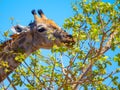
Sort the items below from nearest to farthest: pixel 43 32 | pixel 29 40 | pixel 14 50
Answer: pixel 14 50
pixel 29 40
pixel 43 32

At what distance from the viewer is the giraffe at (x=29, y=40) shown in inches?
424

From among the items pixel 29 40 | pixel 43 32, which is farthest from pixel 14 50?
pixel 43 32

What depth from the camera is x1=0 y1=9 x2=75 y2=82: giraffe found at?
10.8 m

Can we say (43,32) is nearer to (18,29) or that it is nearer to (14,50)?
(18,29)

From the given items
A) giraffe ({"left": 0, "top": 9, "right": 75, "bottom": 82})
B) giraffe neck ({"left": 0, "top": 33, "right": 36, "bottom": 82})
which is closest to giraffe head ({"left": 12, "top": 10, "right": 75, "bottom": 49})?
giraffe ({"left": 0, "top": 9, "right": 75, "bottom": 82})

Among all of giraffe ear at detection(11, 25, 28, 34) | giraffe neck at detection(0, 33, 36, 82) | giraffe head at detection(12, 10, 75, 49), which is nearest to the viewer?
giraffe neck at detection(0, 33, 36, 82)

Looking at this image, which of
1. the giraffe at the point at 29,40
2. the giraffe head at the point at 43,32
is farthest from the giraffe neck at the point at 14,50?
the giraffe head at the point at 43,32

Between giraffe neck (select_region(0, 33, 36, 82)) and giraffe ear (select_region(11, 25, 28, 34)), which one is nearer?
giraffe neck (select_region(0, 33, 36, 82))

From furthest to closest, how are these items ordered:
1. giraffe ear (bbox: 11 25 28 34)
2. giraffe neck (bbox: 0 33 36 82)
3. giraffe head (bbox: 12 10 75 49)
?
giraffe ear (bbox: 11 25 28 34) → giraffe head (bbox: 12 10 75 49) → giraffe neck (bbox: 0 33 36 82)

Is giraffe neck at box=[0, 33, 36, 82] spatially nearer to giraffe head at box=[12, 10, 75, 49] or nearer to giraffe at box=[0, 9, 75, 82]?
giraffe at box=[0, 9, 75, 82]

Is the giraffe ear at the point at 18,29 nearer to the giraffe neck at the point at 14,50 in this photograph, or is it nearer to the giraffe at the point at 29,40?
the giraffe at the point at 29,40

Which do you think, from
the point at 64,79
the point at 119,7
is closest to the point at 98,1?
the point at 119,7

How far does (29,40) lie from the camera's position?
11352 millimetres

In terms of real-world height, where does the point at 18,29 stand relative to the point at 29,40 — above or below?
above
